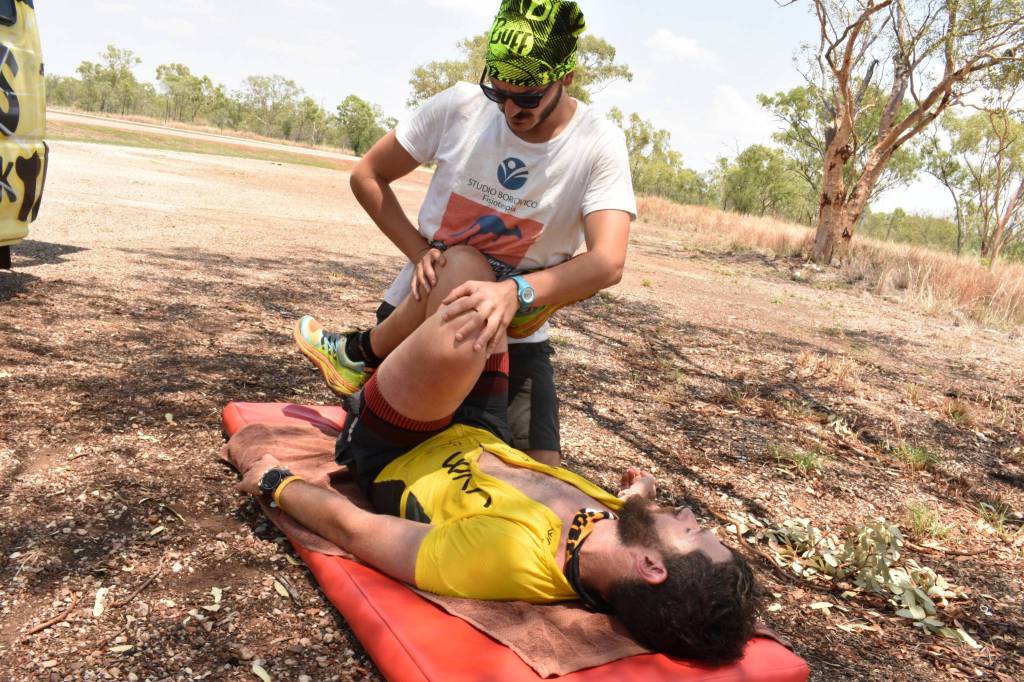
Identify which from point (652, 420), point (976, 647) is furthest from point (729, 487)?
point (976, 647)

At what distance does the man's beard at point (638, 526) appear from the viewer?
6.45ft

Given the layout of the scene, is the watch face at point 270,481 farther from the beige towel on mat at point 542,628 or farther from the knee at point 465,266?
the knee at point 465,266

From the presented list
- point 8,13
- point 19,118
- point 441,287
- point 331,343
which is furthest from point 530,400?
point 8,13

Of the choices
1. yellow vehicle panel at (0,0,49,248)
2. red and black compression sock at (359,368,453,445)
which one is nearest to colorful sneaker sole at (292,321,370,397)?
red and black compression sock at (359,368,453,445)

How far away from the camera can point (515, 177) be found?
2.68m

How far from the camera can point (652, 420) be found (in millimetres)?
4625

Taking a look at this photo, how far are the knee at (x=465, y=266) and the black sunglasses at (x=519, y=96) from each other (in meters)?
0.51

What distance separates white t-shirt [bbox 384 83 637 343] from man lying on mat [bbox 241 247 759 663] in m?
0.19

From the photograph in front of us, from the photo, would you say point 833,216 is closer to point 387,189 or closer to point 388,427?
point 387,189

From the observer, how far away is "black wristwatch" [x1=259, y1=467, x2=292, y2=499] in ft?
8.20

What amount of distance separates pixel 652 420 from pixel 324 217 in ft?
35.3

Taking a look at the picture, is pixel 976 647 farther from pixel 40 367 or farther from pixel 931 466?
pixel 40 367

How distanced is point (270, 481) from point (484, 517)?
87 centimetres

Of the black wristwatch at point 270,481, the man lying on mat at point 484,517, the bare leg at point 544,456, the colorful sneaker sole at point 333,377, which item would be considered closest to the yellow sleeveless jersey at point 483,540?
the man lying on mat at point 484,517
